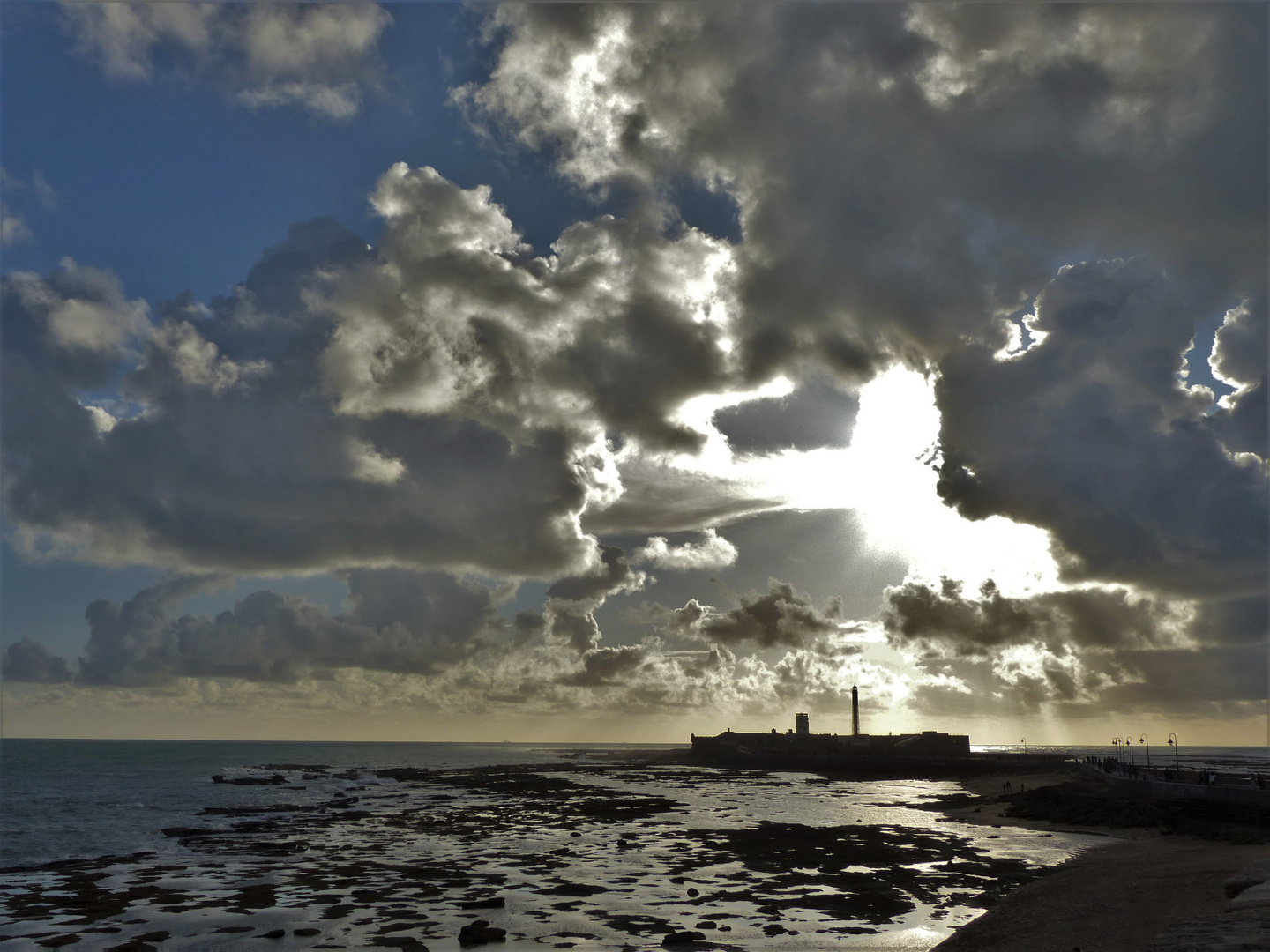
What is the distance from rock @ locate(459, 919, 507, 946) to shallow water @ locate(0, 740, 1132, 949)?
0.49m

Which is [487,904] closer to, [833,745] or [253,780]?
[253,780]

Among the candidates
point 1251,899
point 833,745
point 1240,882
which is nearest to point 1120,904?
point 1240,882

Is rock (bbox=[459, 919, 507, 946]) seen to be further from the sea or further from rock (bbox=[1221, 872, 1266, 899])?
rock (bbox=[1221, 872, 1266, 899])

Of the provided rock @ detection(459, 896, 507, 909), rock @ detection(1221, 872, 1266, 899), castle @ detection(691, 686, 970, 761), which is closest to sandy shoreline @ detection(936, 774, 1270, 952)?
rock @ detection(1221, 872, 1266, 899)

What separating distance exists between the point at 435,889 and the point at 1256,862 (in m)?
37.2

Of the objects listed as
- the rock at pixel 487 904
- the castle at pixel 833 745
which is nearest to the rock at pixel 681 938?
the rock at pixel 487 904

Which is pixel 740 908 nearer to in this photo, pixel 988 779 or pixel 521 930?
pixel 521 930

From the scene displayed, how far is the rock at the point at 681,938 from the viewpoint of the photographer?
2992cm

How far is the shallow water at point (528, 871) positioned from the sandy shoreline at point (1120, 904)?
6.35 feet

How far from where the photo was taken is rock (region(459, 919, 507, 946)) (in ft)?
101

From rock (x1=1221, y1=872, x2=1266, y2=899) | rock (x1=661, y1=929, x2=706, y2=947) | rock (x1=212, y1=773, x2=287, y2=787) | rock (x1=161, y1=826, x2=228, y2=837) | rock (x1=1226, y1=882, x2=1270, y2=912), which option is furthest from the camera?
rock (x1=212, y1=773, x2=287, y2=787)

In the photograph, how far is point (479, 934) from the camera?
3102 centimetres

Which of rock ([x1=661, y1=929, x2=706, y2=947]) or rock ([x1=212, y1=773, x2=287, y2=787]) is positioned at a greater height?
rock ([x1=661, y1=929, x2=706, y2=947])

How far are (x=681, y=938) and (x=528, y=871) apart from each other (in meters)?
17.0
